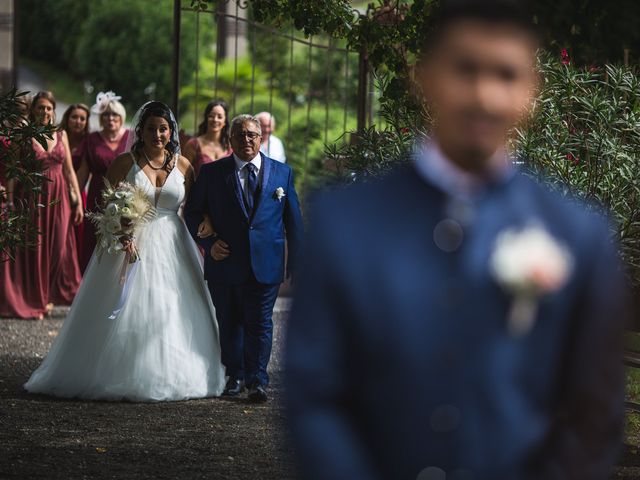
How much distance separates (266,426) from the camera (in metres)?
7.99

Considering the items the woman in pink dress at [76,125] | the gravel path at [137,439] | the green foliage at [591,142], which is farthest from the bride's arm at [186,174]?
the woman in pink dress at [76,125]

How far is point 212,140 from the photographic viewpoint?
40.2ft

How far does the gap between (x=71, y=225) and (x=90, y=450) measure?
6.79 m

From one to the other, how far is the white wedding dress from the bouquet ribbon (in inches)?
0.8

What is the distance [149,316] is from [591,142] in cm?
338

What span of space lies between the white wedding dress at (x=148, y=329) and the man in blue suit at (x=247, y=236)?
0.68 feet

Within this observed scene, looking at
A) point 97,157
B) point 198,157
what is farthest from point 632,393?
point 97,157

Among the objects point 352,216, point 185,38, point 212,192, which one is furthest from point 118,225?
point 185,38

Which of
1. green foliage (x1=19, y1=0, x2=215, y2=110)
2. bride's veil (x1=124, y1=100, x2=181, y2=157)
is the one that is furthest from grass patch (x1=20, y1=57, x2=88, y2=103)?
bride's veil (x1=124, y1=100, x2=181, y2=157)

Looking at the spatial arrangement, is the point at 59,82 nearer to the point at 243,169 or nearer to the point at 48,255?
the point at 48,255

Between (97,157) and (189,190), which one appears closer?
(189,190)

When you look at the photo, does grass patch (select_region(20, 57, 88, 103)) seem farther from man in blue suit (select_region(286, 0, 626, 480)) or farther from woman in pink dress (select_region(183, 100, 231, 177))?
man in blue suit (select_region(286, 0, 626, 480))

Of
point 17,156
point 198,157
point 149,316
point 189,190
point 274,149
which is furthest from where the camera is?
point 274,149

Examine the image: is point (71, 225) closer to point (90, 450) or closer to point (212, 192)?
point (212, 192)
